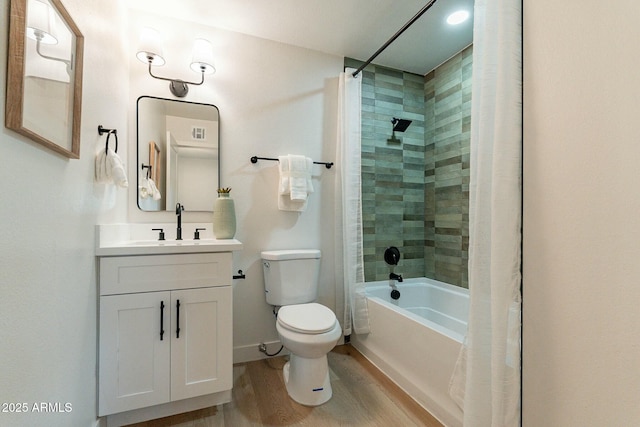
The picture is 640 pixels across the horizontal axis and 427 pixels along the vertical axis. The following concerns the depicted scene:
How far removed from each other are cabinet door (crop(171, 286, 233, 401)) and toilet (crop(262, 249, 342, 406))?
331 mm

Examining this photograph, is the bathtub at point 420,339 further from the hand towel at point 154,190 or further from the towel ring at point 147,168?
the towel ring at point 147,168

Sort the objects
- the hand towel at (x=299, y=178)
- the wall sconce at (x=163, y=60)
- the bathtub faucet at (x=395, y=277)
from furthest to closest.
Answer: the bathtub faucet at (x=395, y=277) < the hand towel at (x=299, y=178) < the wall sconce at (x=163, y=60)

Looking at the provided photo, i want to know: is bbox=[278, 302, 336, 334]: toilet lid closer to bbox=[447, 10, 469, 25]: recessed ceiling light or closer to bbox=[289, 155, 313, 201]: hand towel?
bbox=[289, 155, 313, 201]: hand towel

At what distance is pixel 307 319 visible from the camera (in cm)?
160

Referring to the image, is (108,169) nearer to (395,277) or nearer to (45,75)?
(45,75)

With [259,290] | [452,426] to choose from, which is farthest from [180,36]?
[452,426]

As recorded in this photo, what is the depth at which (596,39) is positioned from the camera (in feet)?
2.49

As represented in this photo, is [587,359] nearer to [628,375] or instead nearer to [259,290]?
[628,375]

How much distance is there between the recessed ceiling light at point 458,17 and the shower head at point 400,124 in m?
0.75

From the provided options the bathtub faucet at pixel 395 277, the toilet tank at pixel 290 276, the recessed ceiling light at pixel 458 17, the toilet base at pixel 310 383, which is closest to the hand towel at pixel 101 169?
the toilet tank at pixel 290 276

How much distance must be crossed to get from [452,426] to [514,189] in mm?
1204

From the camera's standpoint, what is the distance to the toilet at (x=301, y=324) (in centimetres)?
150

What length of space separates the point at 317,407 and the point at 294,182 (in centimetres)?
142

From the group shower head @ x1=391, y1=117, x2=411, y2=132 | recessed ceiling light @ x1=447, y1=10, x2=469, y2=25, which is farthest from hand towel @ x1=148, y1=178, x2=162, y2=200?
recessed ceiling light @ x1=447, y1=10, x2=469, y2=25
